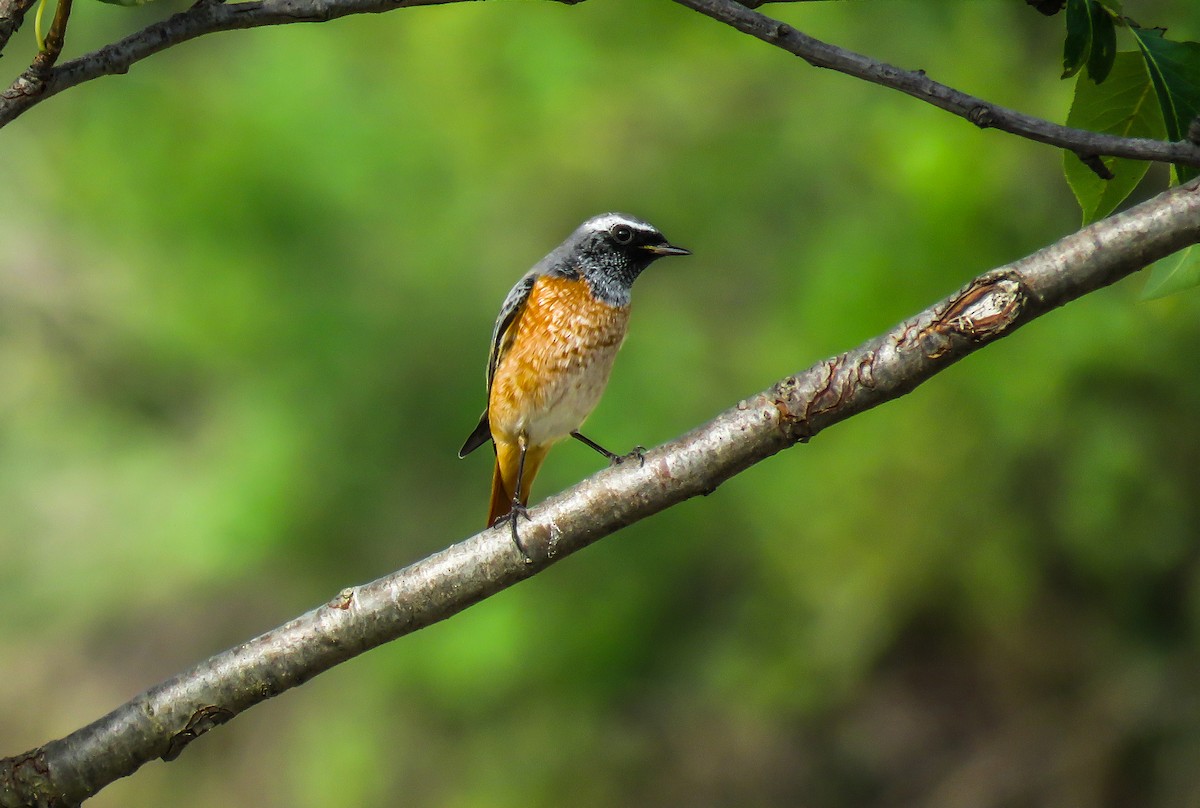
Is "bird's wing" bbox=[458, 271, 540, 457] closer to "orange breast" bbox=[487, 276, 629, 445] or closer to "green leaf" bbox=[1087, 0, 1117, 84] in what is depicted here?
"orange breast" bbox=[487, 276, 629, 445]

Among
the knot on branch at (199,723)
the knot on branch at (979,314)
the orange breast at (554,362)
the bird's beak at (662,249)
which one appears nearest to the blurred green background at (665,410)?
the bird's beak at (662,249)

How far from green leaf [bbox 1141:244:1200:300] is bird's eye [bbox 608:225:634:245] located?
91.1 inches

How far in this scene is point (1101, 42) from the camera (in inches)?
85.4

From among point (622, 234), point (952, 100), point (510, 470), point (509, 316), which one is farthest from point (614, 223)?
point (952, 100)

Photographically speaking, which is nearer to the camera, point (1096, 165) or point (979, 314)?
point (979, 314)

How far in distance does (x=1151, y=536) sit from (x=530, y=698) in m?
3.37

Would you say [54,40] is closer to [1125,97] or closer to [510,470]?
[1125,97]

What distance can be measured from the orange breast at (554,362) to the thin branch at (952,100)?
209cm

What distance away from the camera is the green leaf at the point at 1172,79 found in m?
2.18

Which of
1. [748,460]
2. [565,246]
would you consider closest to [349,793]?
[565,246]

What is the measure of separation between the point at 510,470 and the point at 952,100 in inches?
103

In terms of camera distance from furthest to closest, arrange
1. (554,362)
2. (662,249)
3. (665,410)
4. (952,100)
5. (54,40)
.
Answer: (665,410) < (662,249) < (554,362) < (952,100) < (54,40)

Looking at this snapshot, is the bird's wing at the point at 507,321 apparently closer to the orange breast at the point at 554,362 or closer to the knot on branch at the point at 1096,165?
the orange breast at the point at 554,362

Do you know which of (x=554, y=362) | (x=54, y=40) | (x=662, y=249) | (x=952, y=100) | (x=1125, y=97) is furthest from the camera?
(x=662, y=249)
